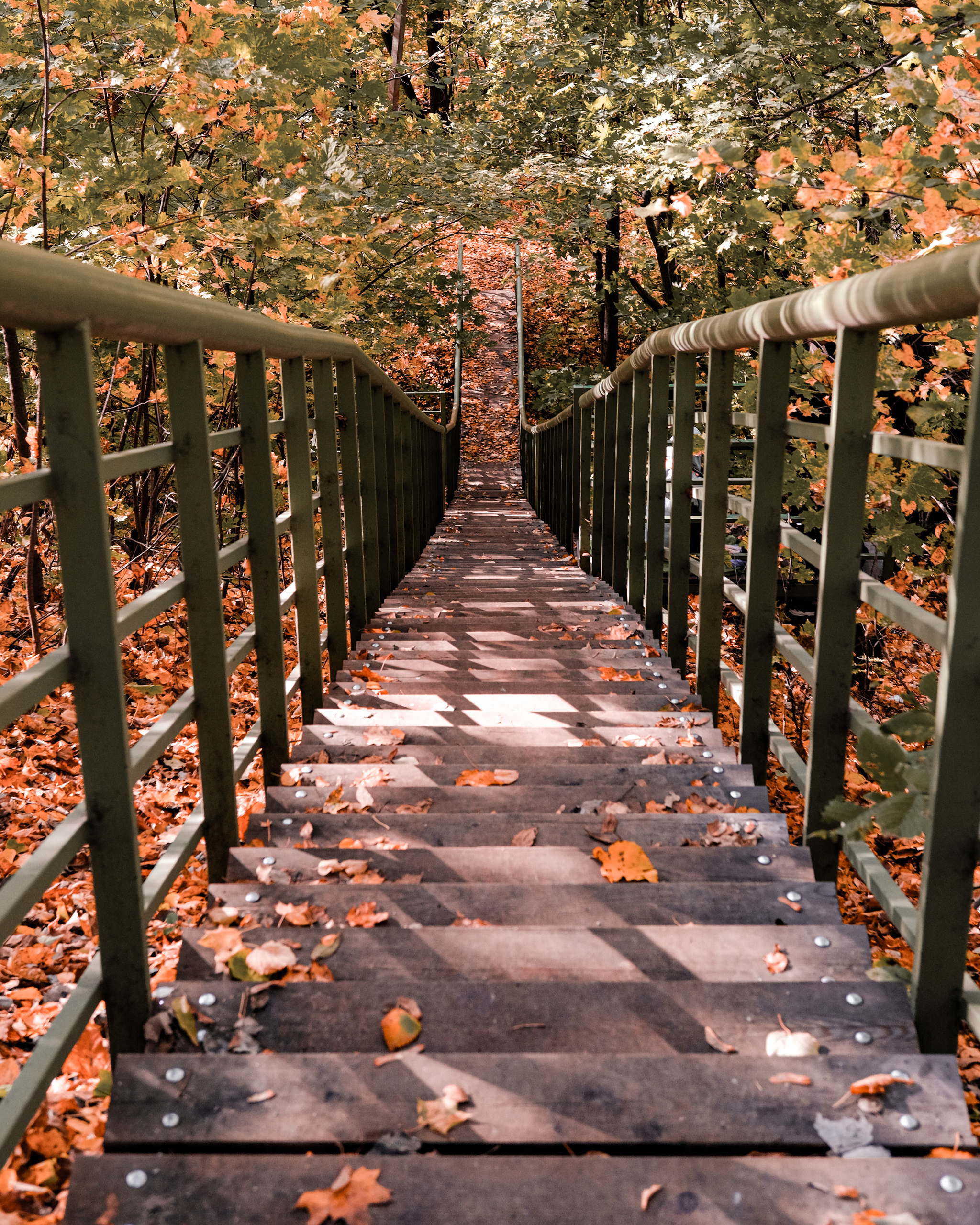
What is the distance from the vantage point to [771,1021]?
1743 mm

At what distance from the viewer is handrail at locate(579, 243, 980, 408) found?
61.2 inches

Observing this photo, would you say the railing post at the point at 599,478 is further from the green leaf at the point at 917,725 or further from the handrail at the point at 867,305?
the green leaf at the point at 917,725

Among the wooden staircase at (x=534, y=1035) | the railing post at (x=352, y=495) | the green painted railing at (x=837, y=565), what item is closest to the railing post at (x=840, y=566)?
the green painted railing at (x=837, y=565)

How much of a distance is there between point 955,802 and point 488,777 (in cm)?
149

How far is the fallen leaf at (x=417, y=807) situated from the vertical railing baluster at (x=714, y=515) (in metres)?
1.08

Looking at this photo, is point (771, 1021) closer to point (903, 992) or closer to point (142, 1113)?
point (903, 992)

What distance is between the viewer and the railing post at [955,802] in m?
1.52

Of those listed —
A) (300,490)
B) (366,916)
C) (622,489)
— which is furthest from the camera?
(622,489)

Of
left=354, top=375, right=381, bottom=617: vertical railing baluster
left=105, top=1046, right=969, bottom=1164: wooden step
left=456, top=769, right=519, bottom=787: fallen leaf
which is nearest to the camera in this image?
left=105, top=1046, right=969, bottom=1164: wooden step

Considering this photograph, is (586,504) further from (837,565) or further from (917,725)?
(917,725)

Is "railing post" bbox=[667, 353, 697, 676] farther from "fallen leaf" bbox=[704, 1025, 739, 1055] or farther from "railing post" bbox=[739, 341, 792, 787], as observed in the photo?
"fallen leaf" bbox=[704, 1025, 739, 1055]

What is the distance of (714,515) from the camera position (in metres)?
3.27

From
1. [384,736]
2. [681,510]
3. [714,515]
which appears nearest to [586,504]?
[681,510]

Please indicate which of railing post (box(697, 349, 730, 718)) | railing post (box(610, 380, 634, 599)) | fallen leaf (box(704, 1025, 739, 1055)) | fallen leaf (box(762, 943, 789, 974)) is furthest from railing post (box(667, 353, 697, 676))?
fallen leaf (box(704, 1025, 739, 1055))
